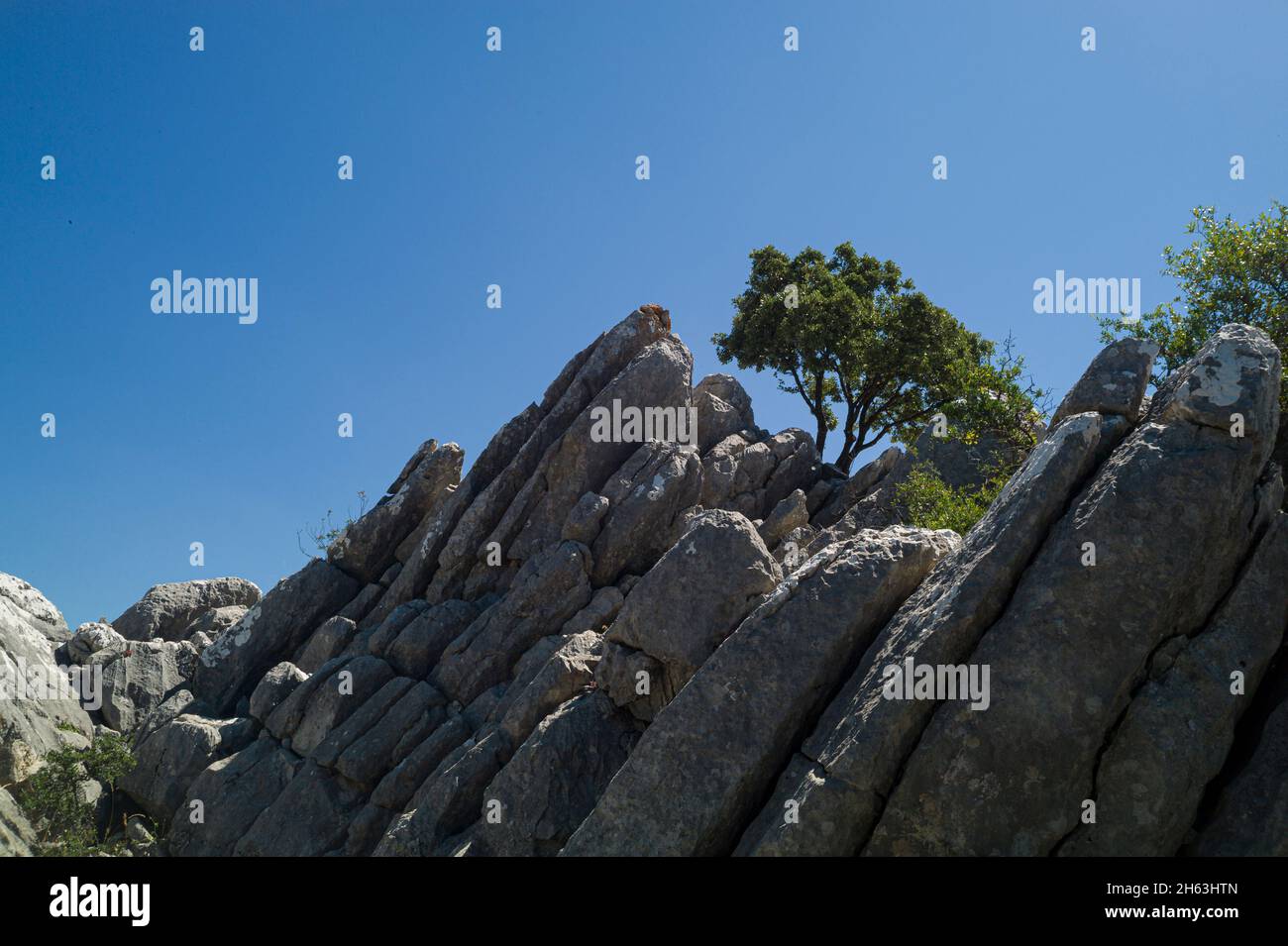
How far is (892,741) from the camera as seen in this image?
13.7 meters

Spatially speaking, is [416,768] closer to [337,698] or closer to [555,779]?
[337,698]

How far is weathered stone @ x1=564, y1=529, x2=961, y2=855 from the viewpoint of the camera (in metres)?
14.6

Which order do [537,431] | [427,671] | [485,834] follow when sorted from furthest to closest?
[537,431], [427,671], [485,834]

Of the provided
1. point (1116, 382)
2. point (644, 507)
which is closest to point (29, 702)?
point (644, 507)

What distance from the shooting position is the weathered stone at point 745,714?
48.0 ft

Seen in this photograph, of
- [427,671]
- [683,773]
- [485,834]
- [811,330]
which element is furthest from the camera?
[811,330]

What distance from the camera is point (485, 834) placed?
18.2 m

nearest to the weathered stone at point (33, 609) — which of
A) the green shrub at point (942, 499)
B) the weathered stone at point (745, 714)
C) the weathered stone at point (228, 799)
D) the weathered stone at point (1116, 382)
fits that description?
the weathered stone at point (228, 799)

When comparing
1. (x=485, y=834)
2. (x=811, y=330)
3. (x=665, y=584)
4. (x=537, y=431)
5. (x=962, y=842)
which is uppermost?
(x=811, y=330)
